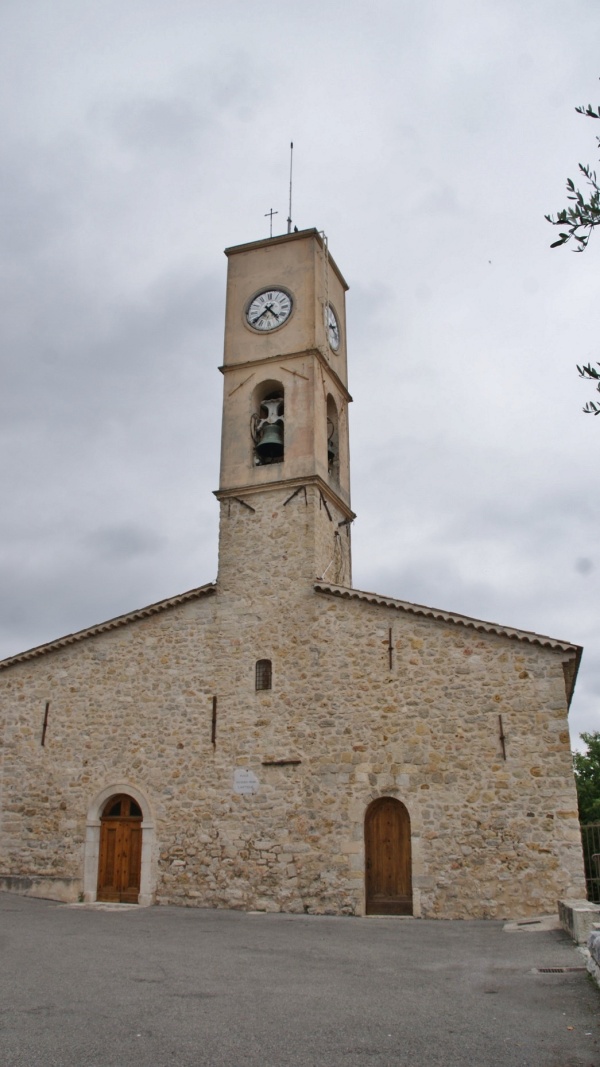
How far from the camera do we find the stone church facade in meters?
14.1

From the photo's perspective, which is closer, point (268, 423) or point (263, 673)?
point (263, 673)

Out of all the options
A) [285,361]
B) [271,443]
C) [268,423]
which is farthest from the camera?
[285,361]

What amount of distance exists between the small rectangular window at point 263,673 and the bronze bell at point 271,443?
15.8 ft

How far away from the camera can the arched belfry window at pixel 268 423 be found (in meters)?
18.5

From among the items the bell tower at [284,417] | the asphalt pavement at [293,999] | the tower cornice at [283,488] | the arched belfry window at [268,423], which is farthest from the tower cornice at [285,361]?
the asphalt pavement at [293,999]

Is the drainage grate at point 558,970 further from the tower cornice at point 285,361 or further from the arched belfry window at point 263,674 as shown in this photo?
the tower cornice at point 285,361

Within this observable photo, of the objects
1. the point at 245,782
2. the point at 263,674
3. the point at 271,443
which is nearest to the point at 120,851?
the point at 245,782

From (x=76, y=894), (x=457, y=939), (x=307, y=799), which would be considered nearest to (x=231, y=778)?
(x=307, y=799)

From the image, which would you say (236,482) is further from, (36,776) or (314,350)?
(36,776)

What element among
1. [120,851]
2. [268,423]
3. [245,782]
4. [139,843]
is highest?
[268,423]

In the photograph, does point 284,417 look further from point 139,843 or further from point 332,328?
point 139,843

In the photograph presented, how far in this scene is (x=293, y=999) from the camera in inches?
278

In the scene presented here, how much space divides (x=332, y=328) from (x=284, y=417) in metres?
3.35

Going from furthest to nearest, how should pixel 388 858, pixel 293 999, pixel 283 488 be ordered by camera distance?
pixel 283 488, pixel 388 858, pixel 293 999
